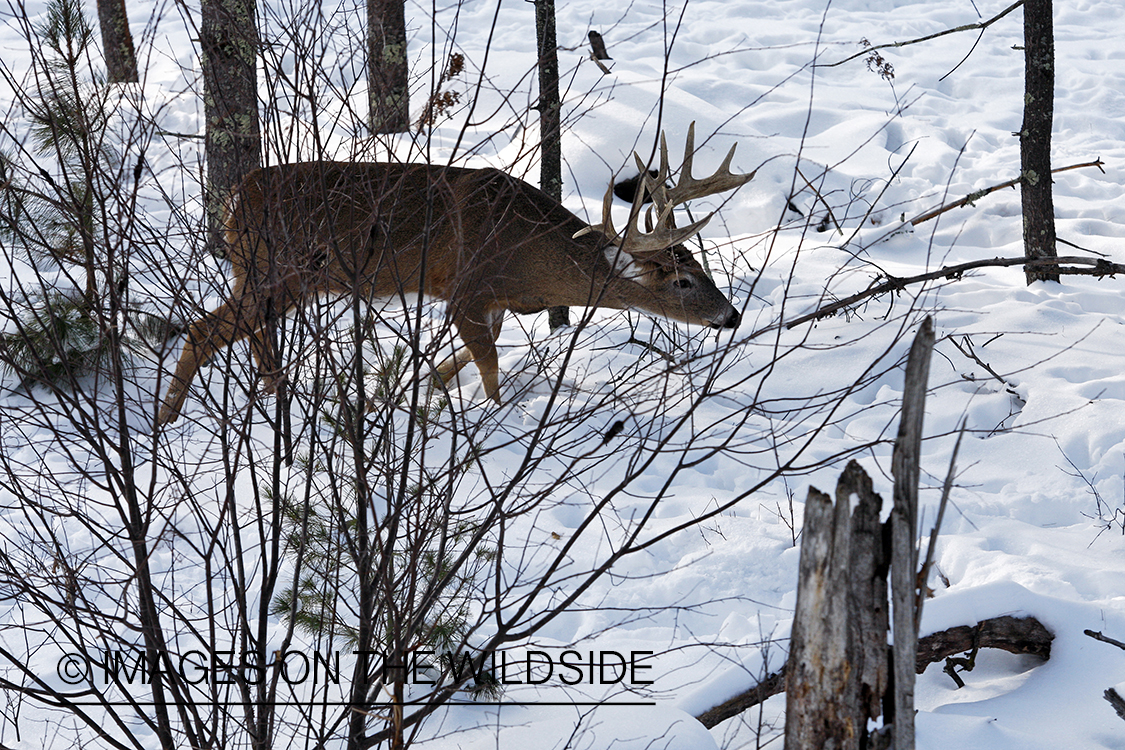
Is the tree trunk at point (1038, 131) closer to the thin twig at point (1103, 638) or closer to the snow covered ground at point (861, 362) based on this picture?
the snow covered ground at point (861, 362)

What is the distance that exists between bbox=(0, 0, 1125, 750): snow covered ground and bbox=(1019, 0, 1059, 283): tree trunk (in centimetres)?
43

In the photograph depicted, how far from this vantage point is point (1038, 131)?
21.9ft

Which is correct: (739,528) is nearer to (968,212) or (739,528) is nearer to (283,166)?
(283,166)

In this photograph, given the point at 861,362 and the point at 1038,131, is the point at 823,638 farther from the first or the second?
the point at 1038,131

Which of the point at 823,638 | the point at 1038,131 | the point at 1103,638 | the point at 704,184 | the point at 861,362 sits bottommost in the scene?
the point at 823,638

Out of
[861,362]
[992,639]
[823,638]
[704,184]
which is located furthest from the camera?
[861,362]

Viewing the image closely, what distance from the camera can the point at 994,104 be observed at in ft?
36.7

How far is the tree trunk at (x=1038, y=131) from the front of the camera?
6523 millimetres

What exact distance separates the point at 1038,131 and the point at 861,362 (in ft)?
6.68

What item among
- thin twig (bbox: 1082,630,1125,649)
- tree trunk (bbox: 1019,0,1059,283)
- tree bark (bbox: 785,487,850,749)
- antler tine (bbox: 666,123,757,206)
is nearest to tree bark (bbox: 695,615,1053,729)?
thin twig (bbox: 1082,630,1125,649)

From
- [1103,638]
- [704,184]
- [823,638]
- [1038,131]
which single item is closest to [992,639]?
[1103,638]

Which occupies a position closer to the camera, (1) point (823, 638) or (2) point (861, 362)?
(1) point (823, 638)

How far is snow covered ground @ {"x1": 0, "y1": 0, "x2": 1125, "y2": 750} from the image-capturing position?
10.2 feet

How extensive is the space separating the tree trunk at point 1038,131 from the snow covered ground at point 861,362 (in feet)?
1.41
